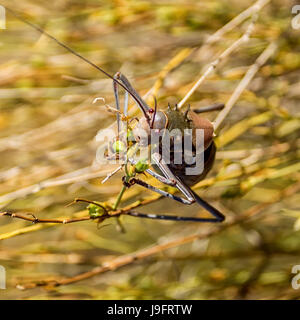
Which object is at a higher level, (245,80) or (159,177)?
(245,80)

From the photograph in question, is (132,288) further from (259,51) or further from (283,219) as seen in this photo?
(259,51)

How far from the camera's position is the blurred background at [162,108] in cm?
99

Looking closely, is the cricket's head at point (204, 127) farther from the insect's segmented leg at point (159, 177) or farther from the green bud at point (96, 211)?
the green bud at point (96, 211)

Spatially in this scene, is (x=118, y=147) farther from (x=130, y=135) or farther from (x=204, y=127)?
(x=204, y=127)

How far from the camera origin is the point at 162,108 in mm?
969

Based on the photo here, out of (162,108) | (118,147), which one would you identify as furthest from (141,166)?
(162,108)

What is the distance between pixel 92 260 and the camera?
105cm

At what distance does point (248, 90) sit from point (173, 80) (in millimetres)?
198

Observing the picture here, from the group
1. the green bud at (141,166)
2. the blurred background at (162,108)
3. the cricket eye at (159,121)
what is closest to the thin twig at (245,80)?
the blurred background at (162,108)

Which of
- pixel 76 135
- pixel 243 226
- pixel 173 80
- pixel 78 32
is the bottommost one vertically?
pixel 243 226

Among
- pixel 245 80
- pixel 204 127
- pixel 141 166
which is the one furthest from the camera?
pixel 245 80

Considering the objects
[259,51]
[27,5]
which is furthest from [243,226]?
[27,5]

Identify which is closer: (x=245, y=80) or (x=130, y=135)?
(x=130, y=135)

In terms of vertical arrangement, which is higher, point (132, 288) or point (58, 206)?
point (58, 206)
